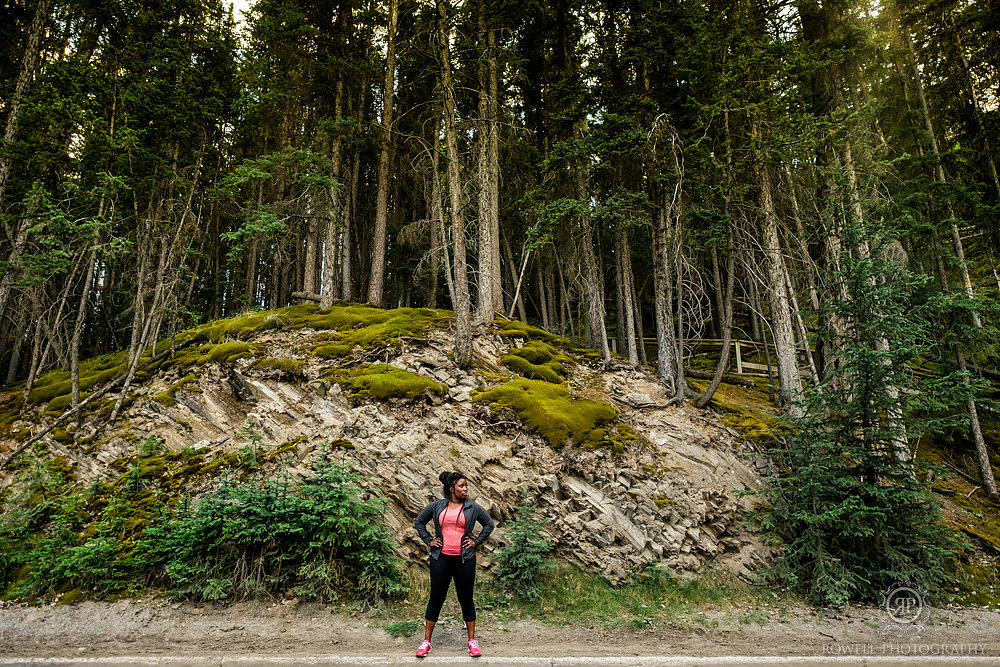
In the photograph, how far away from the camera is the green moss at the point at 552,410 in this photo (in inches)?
335

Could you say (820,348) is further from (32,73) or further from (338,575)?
(32,73)

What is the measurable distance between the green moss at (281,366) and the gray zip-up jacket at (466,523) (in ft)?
19.6

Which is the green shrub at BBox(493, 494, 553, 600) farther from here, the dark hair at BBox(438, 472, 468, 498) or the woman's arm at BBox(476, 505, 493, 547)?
the dark hair at BBox(438, 472, 468, 498)

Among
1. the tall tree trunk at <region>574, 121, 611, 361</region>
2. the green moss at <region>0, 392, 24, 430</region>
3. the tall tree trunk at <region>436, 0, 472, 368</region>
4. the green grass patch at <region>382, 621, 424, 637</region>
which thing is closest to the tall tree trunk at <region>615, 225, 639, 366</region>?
the tall tree trunk at <region>574, 121, 611, 361</region>

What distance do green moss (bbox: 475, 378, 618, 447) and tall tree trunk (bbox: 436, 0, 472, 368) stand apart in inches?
54.3

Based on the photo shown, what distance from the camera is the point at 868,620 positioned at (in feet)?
20.4

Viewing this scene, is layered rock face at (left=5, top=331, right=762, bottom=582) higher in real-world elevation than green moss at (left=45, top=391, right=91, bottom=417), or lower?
lower

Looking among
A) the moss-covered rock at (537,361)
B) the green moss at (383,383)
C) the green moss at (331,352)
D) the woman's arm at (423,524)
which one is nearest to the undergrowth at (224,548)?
the woman's arm at (423,524)

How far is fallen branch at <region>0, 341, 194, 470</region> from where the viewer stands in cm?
866

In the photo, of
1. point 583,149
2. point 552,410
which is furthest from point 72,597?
point 583,149

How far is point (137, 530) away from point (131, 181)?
931cm

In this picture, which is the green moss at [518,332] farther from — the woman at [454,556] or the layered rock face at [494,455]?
the woman at [454,556]

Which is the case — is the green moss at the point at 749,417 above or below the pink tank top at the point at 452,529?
above

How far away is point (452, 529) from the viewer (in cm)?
490
